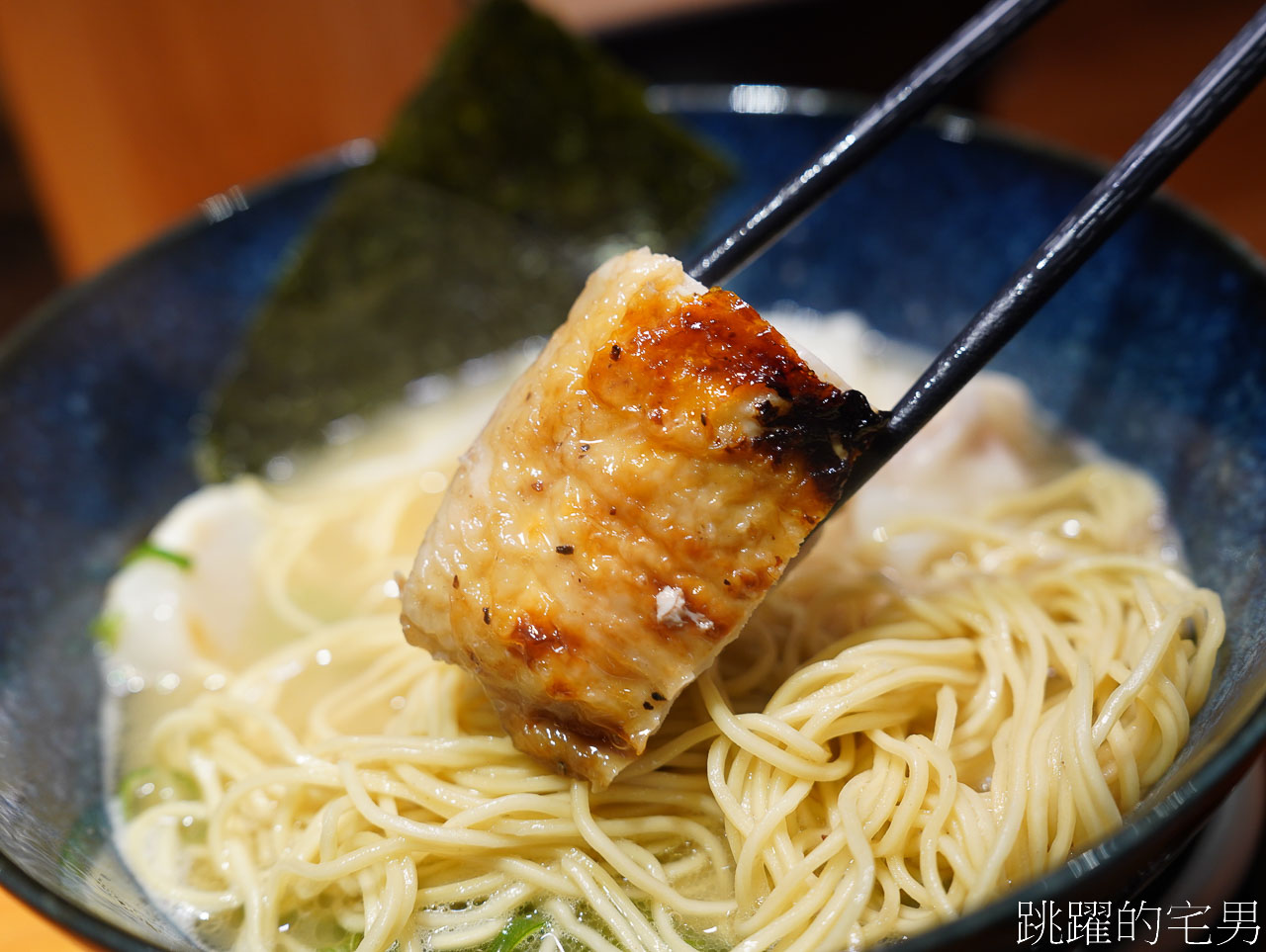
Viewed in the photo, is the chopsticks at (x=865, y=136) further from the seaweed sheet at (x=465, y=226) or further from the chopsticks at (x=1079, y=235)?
the seaweed sheet at (x=465, y=226)

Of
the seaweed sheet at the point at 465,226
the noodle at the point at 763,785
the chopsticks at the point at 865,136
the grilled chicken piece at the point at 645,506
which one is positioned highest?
the seaweed sheet at the point at 465,226

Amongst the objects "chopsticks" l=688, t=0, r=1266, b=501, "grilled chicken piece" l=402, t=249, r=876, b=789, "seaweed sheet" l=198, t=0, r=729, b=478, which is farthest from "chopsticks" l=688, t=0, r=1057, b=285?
"seaweed sheet" l=198, t=0, r=729, b=478

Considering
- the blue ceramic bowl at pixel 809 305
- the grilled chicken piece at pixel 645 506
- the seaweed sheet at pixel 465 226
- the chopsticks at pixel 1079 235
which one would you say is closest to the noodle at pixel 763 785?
the blue ceramic bowl at pixel 809 305

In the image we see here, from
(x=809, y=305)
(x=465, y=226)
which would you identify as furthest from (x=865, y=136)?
(x=465, y=226)

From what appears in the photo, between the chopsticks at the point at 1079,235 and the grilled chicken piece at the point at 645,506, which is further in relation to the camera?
the chopsticks at the point at 1079,235

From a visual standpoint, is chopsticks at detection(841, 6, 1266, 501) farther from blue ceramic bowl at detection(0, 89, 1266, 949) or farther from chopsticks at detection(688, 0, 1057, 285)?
blue ceramic bowl at detection(0, 89, 1266, 949)

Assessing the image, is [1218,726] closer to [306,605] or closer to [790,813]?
[790,813]
